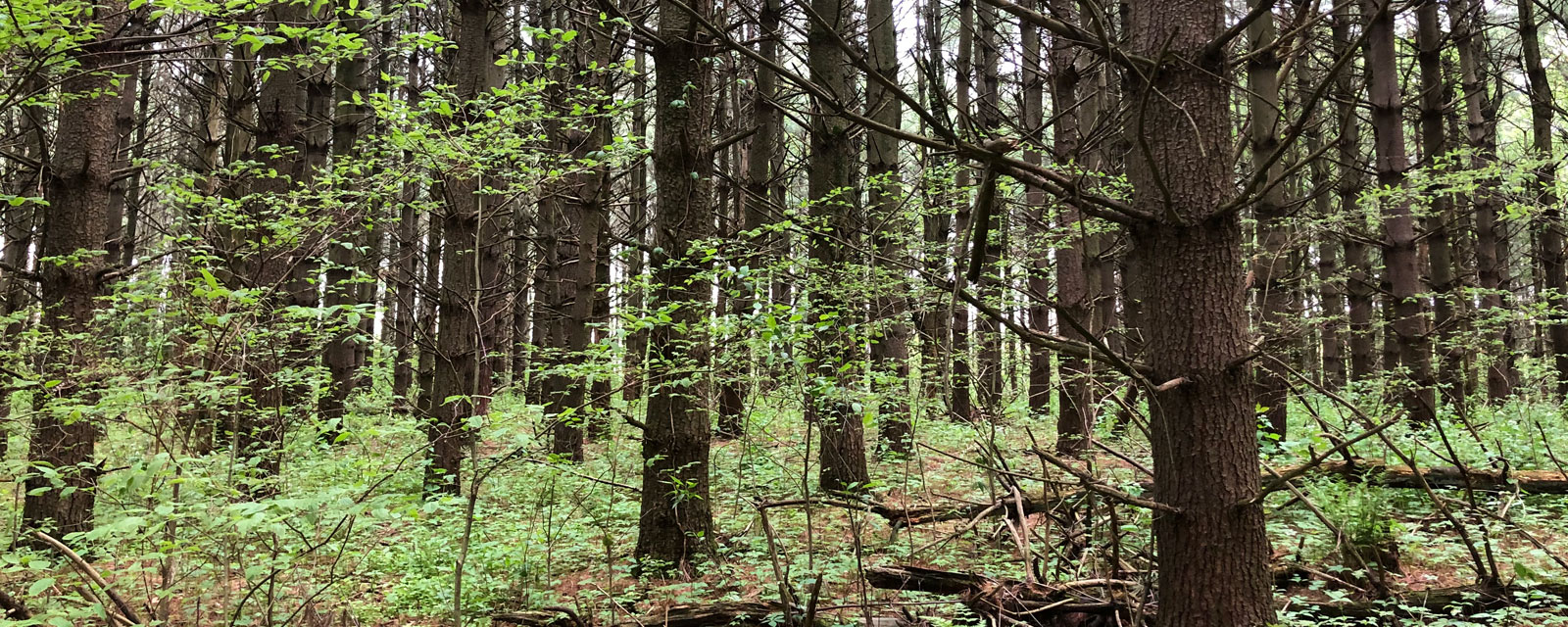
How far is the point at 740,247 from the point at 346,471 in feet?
10.9

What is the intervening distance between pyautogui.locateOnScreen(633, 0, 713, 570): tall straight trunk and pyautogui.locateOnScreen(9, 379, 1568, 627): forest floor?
0.98 feet

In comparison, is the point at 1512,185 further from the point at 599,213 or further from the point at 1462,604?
the point at 599,213

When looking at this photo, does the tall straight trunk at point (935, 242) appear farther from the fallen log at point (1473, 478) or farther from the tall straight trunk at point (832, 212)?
the fallen log at point (1473, 478)

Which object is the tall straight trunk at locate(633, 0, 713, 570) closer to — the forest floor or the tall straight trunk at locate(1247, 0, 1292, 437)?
the forest floor

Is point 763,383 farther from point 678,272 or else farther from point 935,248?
point 935,248

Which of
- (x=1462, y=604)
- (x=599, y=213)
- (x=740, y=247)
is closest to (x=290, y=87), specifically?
(x=599, y=213)

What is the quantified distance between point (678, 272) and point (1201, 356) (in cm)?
367

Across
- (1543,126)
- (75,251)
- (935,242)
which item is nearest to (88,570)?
(75,251)

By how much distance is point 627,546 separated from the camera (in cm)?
641

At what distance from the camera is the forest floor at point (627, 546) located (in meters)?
3.82

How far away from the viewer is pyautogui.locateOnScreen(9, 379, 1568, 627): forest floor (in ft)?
12.5

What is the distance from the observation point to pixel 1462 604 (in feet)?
12.8

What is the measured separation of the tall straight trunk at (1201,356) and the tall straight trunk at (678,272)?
327cm

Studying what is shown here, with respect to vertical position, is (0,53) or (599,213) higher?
(599,213)
